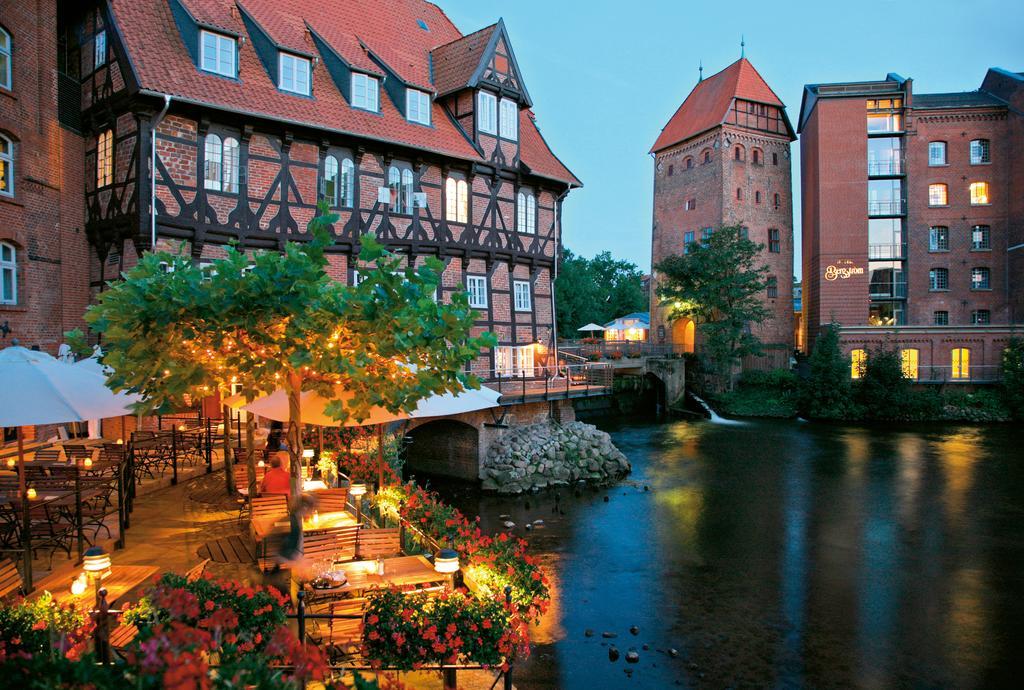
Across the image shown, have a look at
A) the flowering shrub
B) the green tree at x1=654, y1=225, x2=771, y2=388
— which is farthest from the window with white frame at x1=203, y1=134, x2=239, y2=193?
the green tree at x1=654, y1=225, x2=771, y2=388

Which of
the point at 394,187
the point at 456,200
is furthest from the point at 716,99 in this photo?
the point at 394,187

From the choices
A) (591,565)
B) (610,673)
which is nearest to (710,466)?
(591,565)

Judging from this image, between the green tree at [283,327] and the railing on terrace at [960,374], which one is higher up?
the green tree at [283,327]

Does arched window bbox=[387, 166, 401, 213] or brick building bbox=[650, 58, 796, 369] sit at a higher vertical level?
brick building bbox=[650, 58, 796, 369]

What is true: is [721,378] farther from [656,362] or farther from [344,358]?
[344,358]

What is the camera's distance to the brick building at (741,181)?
40.3 meters

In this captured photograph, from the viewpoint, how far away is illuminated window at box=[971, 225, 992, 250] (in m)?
38.0

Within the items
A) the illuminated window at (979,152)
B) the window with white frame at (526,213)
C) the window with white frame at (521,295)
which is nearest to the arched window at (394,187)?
the window with white frame at (526,213)

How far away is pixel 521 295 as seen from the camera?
24219mm

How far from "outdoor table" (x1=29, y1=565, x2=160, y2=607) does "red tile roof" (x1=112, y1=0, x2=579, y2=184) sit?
12.3 meters

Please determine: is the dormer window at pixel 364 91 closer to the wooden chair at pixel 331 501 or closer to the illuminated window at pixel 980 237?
the wooden chair at pixel 331 501

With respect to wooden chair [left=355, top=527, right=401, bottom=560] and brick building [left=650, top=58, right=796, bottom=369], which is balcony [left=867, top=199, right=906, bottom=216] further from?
wooden chair [left=355, top=527, right=401, bottom=560]

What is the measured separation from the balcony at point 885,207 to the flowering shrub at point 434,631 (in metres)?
40.1

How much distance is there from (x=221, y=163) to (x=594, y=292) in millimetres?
48231
